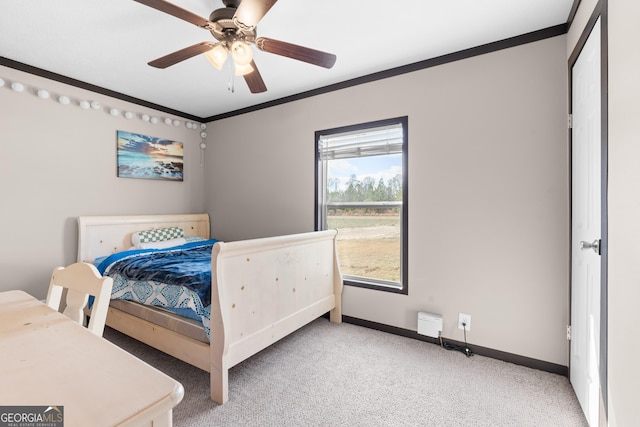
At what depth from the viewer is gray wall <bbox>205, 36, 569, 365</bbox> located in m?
1.99

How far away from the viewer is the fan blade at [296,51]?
5.42 feet

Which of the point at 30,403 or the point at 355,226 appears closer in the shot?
the point at 30,403

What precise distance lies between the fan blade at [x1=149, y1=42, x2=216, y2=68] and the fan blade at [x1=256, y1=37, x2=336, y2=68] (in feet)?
0.97

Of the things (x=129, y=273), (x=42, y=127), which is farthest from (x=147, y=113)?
(x=129, y=273)

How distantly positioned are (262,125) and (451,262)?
2.47m

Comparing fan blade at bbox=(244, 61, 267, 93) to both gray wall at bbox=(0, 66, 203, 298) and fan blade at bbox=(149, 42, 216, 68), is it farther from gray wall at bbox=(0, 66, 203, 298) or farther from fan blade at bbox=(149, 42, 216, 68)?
gray wall at bbox=(0, 66, 203, 298)

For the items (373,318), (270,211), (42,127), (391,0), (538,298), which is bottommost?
(373,318)

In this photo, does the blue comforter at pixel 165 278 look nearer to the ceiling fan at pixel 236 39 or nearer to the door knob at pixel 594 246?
the ceiling fan at pixel 236 39

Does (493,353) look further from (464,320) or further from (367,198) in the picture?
(367,198)

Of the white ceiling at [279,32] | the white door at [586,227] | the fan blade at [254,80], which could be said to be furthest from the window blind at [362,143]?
the white door at [586,227]

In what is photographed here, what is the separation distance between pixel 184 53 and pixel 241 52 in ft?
1.31

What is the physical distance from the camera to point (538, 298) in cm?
203

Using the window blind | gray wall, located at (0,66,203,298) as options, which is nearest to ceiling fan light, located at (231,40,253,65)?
the window blind

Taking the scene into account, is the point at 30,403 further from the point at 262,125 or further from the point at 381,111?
the point at 262,125
